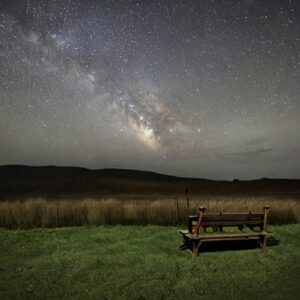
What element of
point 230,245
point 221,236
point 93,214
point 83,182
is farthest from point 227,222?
point 83,182

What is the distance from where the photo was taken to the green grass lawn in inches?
252

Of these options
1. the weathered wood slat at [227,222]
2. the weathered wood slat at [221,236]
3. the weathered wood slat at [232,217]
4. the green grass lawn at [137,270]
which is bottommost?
the green grass lawn at [137,270]

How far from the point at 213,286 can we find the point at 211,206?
10931mm

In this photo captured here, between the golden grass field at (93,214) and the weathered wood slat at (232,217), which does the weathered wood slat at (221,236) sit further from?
the golden grass field at (93,214)

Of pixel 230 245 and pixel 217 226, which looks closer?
pixel 217 226

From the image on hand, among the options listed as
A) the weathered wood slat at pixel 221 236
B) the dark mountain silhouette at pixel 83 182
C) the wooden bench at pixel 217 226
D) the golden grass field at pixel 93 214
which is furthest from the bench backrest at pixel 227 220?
the dark mountain silhouette at pixel 83 182

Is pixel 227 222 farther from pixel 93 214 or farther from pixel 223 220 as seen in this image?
pixel 93 214

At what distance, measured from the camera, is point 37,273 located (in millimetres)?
7477

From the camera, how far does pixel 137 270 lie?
7.68m

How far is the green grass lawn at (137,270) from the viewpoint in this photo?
640 centimetres

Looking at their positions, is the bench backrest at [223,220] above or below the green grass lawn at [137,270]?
above

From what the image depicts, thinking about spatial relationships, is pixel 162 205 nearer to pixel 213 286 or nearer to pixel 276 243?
pixel 276 243

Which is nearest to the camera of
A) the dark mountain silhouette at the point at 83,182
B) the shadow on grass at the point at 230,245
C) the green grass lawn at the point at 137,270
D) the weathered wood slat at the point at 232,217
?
the green grass lawn at the point at 137,270

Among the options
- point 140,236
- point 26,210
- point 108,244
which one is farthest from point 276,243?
point 26,210
